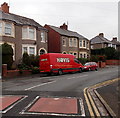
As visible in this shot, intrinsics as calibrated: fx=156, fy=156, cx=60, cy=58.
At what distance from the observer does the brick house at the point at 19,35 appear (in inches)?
886

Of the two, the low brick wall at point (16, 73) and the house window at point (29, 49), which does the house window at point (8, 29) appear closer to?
the house window at point (29, 49)

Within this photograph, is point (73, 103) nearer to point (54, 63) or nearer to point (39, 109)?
point (39, 109)

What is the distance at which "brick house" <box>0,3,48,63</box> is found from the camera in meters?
22.5

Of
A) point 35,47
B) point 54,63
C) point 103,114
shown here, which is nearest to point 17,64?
point 35,47

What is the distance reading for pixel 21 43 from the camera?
2486 cm

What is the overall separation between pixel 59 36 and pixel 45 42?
551 cm

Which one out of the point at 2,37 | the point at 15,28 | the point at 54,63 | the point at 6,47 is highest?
the point at 15,28

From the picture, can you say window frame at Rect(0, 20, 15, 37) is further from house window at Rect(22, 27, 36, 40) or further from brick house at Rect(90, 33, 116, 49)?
brick house at Rect(90, 33, 116, 49)

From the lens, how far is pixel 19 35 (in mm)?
24672

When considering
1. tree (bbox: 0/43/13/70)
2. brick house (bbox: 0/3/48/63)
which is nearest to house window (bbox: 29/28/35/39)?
brick house (bbox: 0/3/48/63)

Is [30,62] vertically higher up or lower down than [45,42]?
lower down

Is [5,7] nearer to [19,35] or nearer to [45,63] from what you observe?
[19,35]

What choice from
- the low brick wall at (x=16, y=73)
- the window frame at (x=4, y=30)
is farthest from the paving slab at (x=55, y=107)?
the window frame at (x=4, y=30)

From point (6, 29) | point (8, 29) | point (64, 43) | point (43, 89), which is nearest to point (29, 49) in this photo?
point (8, 29)
